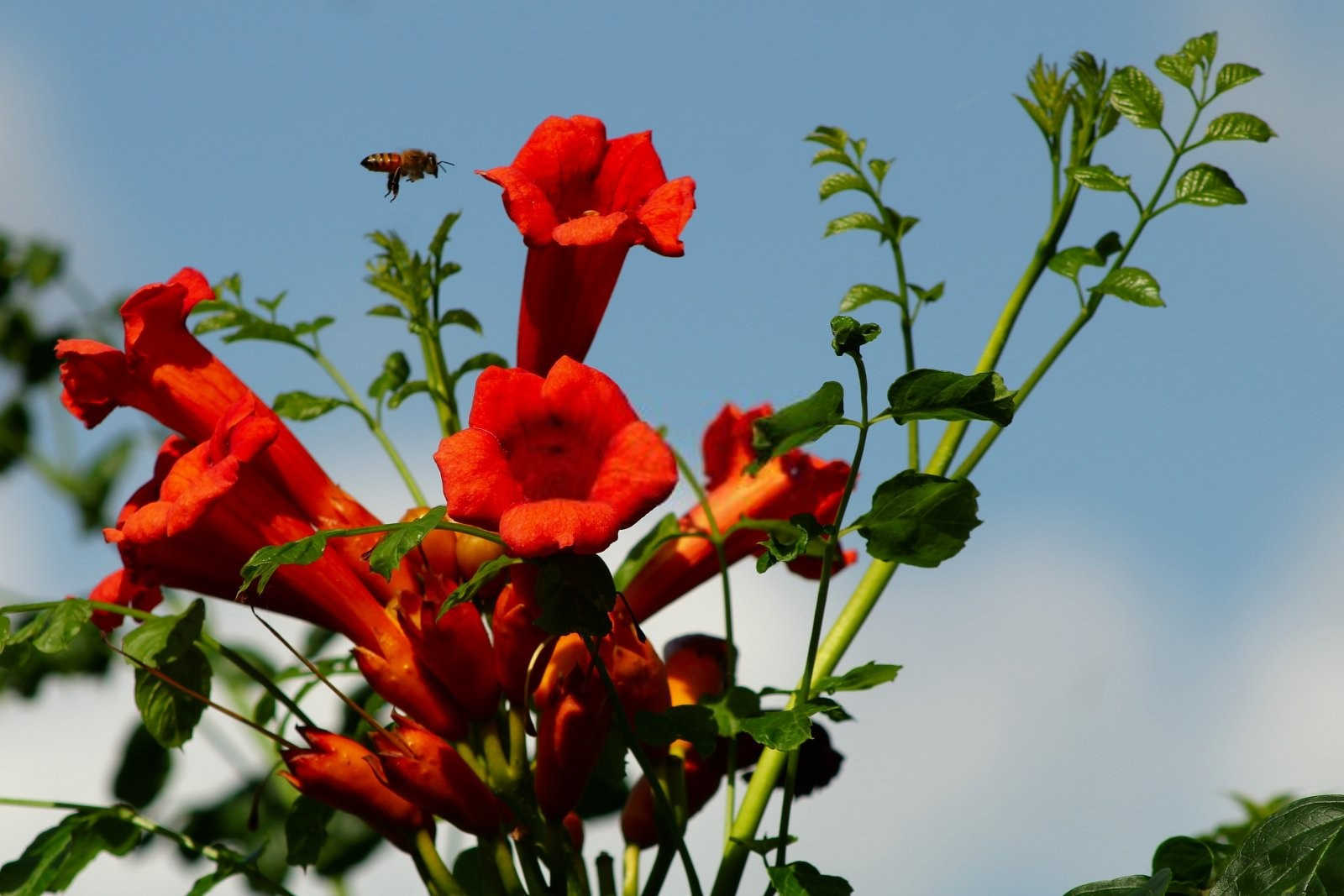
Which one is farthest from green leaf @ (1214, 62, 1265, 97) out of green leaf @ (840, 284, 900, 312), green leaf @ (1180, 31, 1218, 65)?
green leaf @ (840, 284, 900, 312)

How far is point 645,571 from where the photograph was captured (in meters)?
2.89

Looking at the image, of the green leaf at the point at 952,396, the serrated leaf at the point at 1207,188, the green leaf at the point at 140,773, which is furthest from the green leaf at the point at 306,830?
the green leaf at the point at 140,773

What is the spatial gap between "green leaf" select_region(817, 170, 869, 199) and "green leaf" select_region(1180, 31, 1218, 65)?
63 cm

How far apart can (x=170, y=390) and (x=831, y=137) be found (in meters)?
1.34

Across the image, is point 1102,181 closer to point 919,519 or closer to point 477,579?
point 919,519

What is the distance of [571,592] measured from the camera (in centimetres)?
199

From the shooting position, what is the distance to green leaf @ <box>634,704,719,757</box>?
2.30m

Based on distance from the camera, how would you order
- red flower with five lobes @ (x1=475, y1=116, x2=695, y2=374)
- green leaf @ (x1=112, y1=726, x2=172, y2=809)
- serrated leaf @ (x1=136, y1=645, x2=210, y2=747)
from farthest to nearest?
green leaf @ (x1=112, y1=726, x2=172, y2=809), serrated leaf @ (x1=136, y1=645, x2=210, y2=747), red flower with five lobes @ (x1=475, y1=116, x2=695, y2=374)

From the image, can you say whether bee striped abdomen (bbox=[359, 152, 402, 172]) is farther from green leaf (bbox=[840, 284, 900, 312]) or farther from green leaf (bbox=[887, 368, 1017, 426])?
green leaf (bbox=[887, 368, 1017, 426])

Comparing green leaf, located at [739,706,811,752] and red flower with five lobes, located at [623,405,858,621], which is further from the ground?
red flower with five lobes, located at [623,405,858,621]

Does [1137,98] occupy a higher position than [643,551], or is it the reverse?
[1137,98]

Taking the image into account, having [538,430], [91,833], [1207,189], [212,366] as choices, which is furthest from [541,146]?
[91,833]

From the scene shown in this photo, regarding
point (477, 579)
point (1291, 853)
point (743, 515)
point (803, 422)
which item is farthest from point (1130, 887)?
point (743, 515)

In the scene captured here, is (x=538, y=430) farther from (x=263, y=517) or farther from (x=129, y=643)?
(x=129, y=643)
